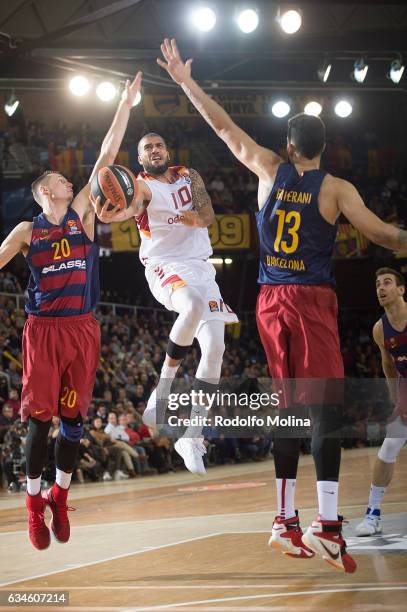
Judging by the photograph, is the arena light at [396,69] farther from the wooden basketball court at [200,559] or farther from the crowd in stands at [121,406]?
the wooden basketball court at [200,559]

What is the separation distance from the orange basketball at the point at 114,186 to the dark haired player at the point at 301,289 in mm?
805

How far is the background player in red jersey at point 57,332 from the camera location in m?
6.64

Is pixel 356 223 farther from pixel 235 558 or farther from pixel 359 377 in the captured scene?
pixel 359 377

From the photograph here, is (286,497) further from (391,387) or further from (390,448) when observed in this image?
(391,387)

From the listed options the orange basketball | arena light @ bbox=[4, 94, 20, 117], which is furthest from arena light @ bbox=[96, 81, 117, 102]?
the orange basketball

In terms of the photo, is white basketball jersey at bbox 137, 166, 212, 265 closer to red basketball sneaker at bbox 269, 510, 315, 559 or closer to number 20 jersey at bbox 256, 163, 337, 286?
number 20 jersey at bbox 256, 163, 337, 286

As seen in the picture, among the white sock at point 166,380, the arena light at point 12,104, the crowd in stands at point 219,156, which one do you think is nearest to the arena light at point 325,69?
the arena light at point 12,104

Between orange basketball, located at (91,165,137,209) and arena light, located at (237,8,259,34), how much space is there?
26.3 feet

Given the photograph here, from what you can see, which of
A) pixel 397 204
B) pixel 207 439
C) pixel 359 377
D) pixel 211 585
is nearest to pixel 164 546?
pixel 211 585

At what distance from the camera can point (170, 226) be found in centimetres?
726

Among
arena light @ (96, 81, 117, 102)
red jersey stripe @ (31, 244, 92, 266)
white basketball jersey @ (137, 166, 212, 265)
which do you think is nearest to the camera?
red jersey stripe @ (31, 244, 92, 266)

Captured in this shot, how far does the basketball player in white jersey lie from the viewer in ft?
22.9

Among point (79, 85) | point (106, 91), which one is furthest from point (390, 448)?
point (79, 85)

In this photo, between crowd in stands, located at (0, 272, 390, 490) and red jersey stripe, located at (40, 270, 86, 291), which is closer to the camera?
red jersey stripe, located at (40, 270, 86, 291)
